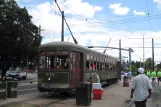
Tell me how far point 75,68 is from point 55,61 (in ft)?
4.33

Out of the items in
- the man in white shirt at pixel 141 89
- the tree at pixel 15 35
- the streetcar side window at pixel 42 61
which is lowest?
the man in white shirt at pixel 141 89

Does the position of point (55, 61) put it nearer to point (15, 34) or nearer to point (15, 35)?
point (15, 34)

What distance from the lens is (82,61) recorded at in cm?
2225

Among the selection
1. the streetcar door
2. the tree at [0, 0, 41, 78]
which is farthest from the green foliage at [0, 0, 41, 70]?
the streetcar door

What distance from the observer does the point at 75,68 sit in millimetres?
20938

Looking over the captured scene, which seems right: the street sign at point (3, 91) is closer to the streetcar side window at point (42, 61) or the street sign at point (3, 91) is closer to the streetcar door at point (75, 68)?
the streetcar side window at point (42, 61)

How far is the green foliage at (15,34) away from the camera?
45844mm

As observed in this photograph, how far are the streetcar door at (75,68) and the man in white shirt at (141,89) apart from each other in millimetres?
10273

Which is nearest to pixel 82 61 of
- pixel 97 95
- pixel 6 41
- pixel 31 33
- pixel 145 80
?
pixel 97 95

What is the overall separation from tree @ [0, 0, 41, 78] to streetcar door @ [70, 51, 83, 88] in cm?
2457

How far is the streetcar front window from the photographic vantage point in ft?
66.5

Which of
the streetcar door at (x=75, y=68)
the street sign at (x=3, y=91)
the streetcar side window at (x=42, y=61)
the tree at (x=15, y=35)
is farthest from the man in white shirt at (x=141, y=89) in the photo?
the tree at (x=15, y=35)

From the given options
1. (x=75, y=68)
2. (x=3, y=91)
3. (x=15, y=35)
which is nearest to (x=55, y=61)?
(x=75, y=68)

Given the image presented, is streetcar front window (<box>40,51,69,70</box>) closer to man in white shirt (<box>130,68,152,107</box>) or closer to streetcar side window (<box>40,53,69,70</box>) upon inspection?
streetcar side window (<box>40,53,69,70</box>)
